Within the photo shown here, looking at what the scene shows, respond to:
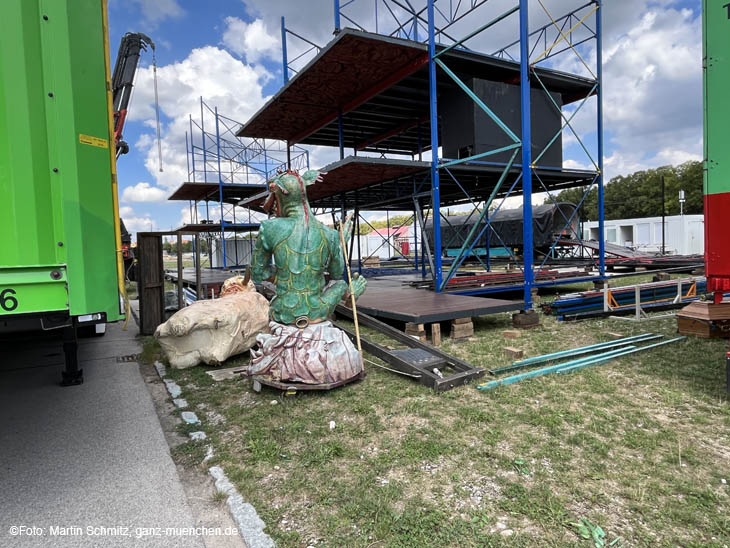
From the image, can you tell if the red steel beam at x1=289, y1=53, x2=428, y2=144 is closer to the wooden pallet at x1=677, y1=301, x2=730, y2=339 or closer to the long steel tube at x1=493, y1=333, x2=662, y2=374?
the long steel tube at x1=493, y1=333, x2=662, y2=374

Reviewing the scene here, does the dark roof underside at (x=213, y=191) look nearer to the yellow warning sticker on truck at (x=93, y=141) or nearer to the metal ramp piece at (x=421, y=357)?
the metal ramp piece at (x=421, y=357)

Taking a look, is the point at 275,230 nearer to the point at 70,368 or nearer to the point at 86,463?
the point at 86,463

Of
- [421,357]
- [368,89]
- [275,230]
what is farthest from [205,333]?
[368,89]

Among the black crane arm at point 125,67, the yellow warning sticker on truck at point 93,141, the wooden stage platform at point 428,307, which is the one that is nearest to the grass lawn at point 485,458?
the wooden stage platform at point 428,307

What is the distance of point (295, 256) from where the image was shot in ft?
13.9

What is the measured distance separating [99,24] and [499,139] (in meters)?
8.10

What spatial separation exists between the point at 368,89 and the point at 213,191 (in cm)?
1353

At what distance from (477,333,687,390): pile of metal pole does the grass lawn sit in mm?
143

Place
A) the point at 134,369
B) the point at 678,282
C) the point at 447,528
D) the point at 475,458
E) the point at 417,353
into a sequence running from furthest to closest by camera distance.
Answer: the point at 678,282
the point at 134,369
the point at 417,353
the point at 475,458
the point at 447,528

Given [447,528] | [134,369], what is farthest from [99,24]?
[134,369]

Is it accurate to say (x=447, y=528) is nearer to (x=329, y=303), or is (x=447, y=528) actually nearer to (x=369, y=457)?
(x=369, y=457)

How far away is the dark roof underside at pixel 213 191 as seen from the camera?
19.6m

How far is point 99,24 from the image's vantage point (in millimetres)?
2527

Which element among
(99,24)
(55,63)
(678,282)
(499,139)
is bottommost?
(678,282)
